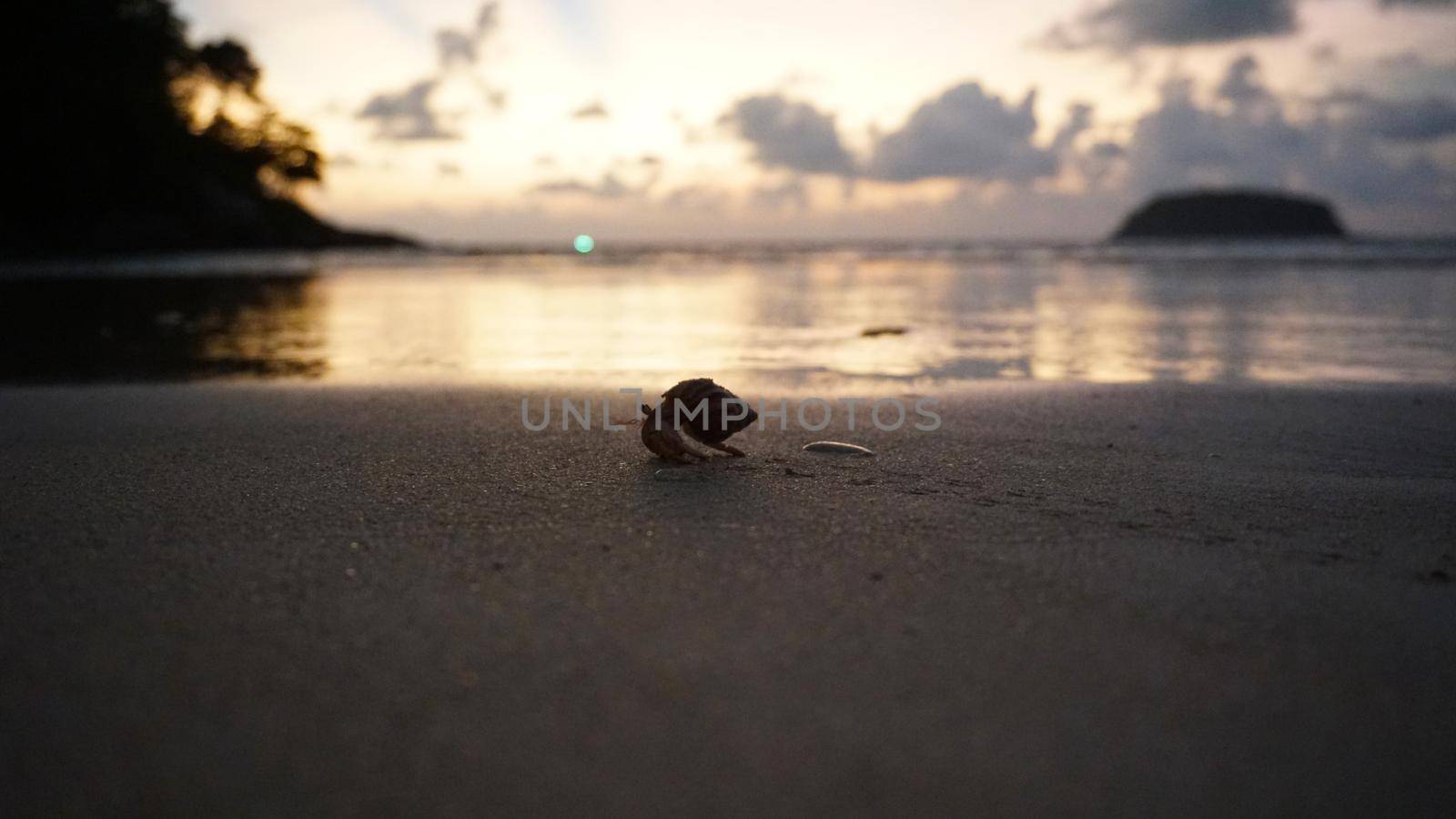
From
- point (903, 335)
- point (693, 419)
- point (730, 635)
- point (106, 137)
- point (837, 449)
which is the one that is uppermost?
point (106, 137)

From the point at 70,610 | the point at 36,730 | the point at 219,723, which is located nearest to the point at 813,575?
the point at 219,723

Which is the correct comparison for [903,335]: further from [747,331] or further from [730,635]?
[730,635]

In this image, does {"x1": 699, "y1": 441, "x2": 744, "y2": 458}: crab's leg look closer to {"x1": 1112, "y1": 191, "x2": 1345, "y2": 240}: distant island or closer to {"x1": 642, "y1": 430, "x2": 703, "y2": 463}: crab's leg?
{"x1": 642, "y1": 430, "x2": 703, "y2": 463}: crab's leg

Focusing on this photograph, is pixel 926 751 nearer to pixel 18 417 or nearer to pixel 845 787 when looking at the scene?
pixel 845 787

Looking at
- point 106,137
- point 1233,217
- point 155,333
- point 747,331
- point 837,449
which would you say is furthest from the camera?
point 1233,217

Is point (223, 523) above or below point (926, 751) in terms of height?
above

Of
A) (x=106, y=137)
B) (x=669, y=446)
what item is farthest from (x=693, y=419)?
(x=106, y=137)

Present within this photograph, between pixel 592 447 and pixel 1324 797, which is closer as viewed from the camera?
pixel 1324 797

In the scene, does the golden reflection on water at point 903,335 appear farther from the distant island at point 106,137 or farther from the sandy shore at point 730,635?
the distant island at point 106,137
